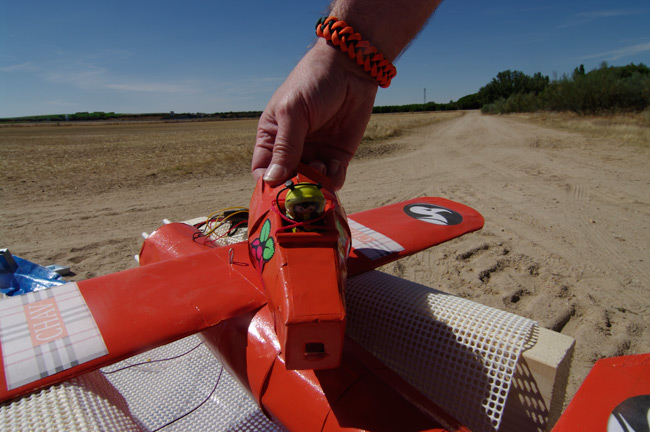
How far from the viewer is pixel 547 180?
802cm

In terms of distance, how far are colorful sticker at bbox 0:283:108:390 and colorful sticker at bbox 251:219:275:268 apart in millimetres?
834

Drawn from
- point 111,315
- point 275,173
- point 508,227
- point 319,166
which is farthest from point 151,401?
point 508,227

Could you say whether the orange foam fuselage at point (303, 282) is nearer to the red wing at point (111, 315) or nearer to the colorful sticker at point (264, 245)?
the colorful sticker at point (264, 245)

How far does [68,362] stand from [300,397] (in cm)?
105

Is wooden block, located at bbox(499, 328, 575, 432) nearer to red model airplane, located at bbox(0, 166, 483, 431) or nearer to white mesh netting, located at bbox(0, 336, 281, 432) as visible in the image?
red model airplane, located at bbox(0, 166, 483, 431)

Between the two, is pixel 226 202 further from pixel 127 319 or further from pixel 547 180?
pixel 547 180

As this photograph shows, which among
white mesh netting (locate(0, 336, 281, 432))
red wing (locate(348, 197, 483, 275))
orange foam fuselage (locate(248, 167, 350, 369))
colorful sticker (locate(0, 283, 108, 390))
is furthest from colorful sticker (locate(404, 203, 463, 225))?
colorful sticker (locate(0, 283, 108, 390))

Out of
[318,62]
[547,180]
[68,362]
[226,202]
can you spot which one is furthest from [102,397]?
[547,180]

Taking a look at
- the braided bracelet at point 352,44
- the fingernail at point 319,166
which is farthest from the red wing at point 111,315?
the braided bracelet at point 352,44

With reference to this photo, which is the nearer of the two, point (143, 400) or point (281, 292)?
point (281, 292)

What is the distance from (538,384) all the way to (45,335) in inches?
91.2

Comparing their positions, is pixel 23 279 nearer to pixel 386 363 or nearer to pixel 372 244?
pixel 372 244

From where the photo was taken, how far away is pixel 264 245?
1843 mm

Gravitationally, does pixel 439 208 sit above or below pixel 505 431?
above
